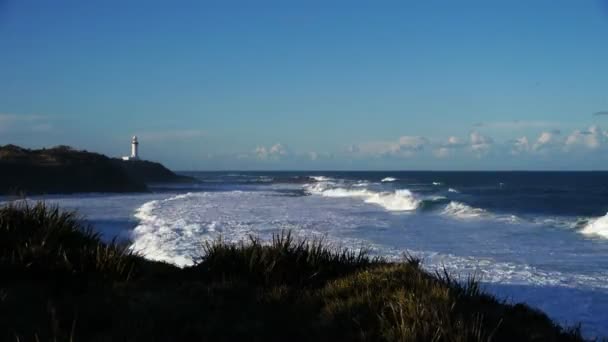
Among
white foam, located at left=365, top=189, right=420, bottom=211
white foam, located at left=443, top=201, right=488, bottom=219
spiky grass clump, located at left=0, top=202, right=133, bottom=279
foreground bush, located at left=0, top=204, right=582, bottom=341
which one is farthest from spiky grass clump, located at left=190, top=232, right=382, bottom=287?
white foam, located at left=365, top=189, right=420, bottom=211

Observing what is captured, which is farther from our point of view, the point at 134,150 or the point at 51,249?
the point at 134,150

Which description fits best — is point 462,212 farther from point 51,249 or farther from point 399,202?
point 51,249

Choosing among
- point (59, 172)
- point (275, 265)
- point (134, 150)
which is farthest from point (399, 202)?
point (134, 150)

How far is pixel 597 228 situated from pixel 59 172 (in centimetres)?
4814

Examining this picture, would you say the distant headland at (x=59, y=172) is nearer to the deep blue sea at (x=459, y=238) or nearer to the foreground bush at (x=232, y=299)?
the deep blue sea at (x=459, y=238)

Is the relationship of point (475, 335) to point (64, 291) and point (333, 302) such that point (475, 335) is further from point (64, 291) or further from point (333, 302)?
point (64, 291)

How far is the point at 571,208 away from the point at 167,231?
2727 centimetres

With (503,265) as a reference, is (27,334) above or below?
above

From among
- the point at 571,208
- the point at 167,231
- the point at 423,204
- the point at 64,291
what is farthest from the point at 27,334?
the point at 571,208

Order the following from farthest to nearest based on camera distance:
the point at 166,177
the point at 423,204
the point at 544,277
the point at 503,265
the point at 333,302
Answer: the point at 166,177 → the point at 423,204 → the point at 503,265 → the point at 544,277 → the point at 333,302

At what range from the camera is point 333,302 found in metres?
5.91

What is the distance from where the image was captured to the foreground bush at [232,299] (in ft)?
16.4

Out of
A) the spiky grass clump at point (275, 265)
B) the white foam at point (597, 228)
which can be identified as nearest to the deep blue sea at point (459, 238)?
the white foam at point (597, 228)

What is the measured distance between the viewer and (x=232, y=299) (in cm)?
629
